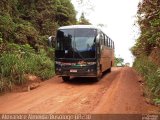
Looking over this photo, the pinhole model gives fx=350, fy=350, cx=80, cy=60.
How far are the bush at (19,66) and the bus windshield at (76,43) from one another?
1935 mm

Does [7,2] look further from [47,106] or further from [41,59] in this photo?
[47,106]

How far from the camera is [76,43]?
1859 cm

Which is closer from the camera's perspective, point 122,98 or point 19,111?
point 19,111

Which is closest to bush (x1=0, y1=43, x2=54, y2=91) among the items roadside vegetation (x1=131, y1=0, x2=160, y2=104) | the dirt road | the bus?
the dirt road

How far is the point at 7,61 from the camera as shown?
1677 cm

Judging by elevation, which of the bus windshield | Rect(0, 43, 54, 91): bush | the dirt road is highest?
the bus windshield

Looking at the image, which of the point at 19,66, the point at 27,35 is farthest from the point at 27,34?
the point at 19,66

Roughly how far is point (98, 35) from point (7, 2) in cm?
754

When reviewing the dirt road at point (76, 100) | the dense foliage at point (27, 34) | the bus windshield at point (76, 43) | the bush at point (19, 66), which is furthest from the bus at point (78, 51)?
the dense foliage at point (27, 34)

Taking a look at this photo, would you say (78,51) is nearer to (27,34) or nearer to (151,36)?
(151,36)

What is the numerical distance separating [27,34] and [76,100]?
40.4ft

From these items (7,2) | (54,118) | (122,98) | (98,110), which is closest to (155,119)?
(98,110)

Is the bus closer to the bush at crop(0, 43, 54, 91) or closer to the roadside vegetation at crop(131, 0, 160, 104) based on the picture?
the bush at crop(0, 43, 54, 91)

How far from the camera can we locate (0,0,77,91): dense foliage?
17016mm
